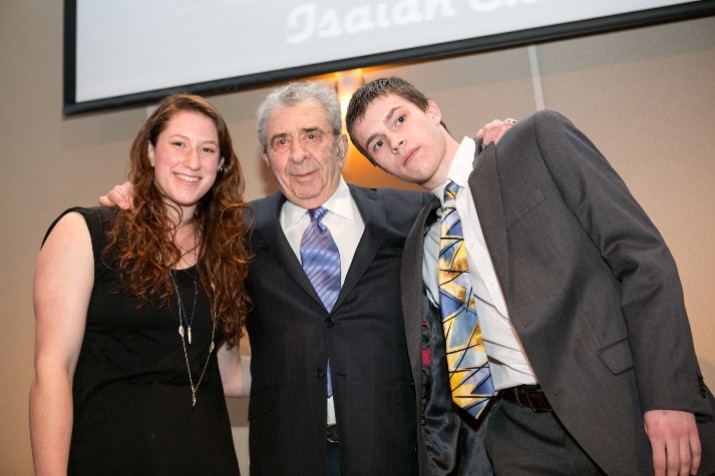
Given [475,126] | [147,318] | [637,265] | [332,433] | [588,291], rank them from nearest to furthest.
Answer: [637,265], [588,291], [147,318], [332,433], [475,126]

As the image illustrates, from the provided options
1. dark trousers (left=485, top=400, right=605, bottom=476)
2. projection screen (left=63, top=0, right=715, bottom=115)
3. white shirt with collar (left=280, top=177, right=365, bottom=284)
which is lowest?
dark trousers (left=485, top=400, right=605, bottom=476)

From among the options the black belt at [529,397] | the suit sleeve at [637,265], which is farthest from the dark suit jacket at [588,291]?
the black belt at [529,397]

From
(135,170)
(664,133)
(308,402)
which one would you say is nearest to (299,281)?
(308,402)

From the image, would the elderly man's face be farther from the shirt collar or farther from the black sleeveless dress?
the black sleeveless dress

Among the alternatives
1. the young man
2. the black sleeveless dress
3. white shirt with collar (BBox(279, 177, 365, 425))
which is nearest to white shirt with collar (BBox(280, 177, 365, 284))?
white shirt with collar (BBox(279, 177, 365, 425))

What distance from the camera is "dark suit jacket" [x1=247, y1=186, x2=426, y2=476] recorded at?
167 cm

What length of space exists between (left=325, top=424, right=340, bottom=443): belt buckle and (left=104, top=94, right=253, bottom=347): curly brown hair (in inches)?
16.3

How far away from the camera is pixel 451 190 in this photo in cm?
176

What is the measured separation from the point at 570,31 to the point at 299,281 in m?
1.47

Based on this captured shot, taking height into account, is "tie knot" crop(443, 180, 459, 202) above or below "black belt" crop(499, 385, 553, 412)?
above

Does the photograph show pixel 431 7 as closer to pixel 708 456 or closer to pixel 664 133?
pixel 664 133

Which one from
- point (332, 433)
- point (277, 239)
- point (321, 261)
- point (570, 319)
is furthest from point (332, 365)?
point (570, 319)

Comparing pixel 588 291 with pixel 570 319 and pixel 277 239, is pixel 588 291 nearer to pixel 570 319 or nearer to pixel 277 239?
pixel 570 319

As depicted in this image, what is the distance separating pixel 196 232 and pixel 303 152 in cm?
43
